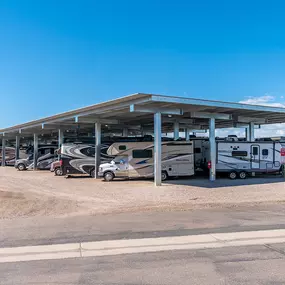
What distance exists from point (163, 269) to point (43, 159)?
28.4 meters

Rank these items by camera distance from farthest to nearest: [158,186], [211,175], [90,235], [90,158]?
[90,158]
[211,175]
[158,186]
[90,235]

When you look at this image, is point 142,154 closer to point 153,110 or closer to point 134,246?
point 153,110

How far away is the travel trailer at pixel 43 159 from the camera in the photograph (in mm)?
30531

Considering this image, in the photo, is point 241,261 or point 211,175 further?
point 211,175

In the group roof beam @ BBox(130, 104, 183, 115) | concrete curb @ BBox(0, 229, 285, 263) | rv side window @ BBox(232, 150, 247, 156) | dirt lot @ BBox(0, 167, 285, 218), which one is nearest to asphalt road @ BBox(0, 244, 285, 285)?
concrete curb @ BBox(0, 229, 285, 263)

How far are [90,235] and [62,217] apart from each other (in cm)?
253

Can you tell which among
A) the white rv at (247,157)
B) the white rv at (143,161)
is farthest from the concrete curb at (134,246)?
the white rv at (247,157)

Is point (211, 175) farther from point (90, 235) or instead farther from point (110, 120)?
point (90, 235)

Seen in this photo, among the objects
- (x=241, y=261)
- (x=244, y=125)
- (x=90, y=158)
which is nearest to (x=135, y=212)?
(x=241, y=261)

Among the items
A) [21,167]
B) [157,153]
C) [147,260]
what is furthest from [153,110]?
[21,167]

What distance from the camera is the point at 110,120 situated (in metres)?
23.1

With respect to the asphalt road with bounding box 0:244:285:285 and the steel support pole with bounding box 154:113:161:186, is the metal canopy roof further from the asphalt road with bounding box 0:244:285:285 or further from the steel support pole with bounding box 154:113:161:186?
the asphalt road with bounding box 0:244:285:285

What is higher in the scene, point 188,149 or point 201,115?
point 201,115

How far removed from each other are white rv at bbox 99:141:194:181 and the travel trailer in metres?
12.0
